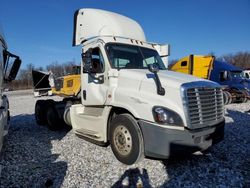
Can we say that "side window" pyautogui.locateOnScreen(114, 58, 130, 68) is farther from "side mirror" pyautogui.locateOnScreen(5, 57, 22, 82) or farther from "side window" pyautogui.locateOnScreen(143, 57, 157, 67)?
"side mirror" pyautogui.locateOnScreen(5, 57, 22, 82)

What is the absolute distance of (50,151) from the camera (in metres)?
6.67

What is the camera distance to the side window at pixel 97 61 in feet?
20.7

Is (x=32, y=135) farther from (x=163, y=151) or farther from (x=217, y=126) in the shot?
(x=217, y=126)

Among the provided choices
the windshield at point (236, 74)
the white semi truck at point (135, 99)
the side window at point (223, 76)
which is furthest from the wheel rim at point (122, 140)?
the windshield at point (236, 74)

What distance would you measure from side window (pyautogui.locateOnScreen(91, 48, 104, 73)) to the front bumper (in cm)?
195

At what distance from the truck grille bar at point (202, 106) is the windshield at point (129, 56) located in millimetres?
1715

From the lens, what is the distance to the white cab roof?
703 cm

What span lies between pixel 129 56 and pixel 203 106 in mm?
2257

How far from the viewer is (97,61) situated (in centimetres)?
643

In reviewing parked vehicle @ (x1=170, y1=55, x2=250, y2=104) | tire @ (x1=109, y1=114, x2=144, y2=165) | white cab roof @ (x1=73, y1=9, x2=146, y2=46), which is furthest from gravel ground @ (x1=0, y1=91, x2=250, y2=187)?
parked vehicle @ (x1=170, y1=55, x2=250, y2=104)

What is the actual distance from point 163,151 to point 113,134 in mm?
1334

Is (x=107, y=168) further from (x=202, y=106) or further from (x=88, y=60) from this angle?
(x=88, y=60)

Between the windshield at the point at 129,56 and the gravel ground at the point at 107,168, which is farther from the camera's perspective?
the windshield at the point at 129,56

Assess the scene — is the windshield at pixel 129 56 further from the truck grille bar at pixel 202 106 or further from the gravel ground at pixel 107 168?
the gravel ground at pixel 107 168
